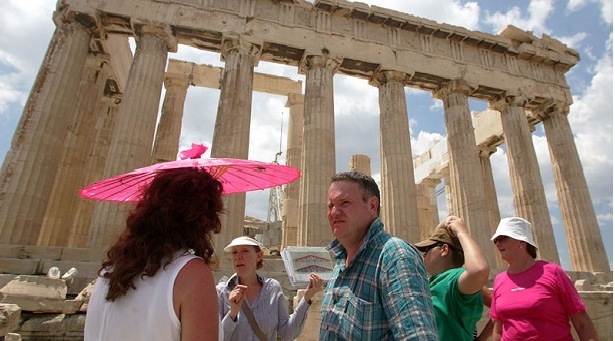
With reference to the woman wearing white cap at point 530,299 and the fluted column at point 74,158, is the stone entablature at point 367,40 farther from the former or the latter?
the woman wearing white cap at point 530,299

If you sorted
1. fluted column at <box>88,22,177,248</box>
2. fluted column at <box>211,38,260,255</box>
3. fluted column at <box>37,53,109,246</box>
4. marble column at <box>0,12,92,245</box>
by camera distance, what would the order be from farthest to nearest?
fluted column at <box>37,53,109,246</box>
fluted column at <box>211,38,260,255</box>
fluted column at <box>88,22,177,248</box>
marble column at <box>0,12,92,245</box>

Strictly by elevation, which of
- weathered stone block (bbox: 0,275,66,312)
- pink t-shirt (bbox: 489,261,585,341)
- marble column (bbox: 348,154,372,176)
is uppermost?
marble column (bbox: 348,154,372,176)

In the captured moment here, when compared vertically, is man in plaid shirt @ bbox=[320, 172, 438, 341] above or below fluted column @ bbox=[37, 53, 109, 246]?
below

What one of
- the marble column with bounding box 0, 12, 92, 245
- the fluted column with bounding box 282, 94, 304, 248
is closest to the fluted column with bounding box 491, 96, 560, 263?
the fluted column with bounding box 282, 94, 304, 248

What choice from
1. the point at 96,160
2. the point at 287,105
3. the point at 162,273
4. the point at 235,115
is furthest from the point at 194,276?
the point at 287,105

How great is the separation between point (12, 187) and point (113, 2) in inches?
316

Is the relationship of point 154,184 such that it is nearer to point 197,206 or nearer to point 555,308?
point 197,206

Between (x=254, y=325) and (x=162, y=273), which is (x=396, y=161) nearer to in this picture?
(x=254, y=325)

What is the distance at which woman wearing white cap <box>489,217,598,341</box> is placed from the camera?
3166 mm

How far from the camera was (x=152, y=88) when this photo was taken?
13.9m

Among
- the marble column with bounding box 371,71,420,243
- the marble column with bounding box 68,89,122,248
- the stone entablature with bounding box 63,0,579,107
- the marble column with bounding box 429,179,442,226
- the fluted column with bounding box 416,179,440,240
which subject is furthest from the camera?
the marble column with bounding box 429,179,442,226

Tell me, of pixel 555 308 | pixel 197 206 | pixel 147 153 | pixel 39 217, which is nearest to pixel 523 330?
pixel 555 308

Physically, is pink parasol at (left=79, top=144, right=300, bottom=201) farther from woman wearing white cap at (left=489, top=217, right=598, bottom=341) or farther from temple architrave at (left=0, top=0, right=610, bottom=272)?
temple architrave at (left=0, top=0, right=610, bottom=272)

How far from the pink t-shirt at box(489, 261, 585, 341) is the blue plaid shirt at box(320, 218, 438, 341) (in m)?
2.03
